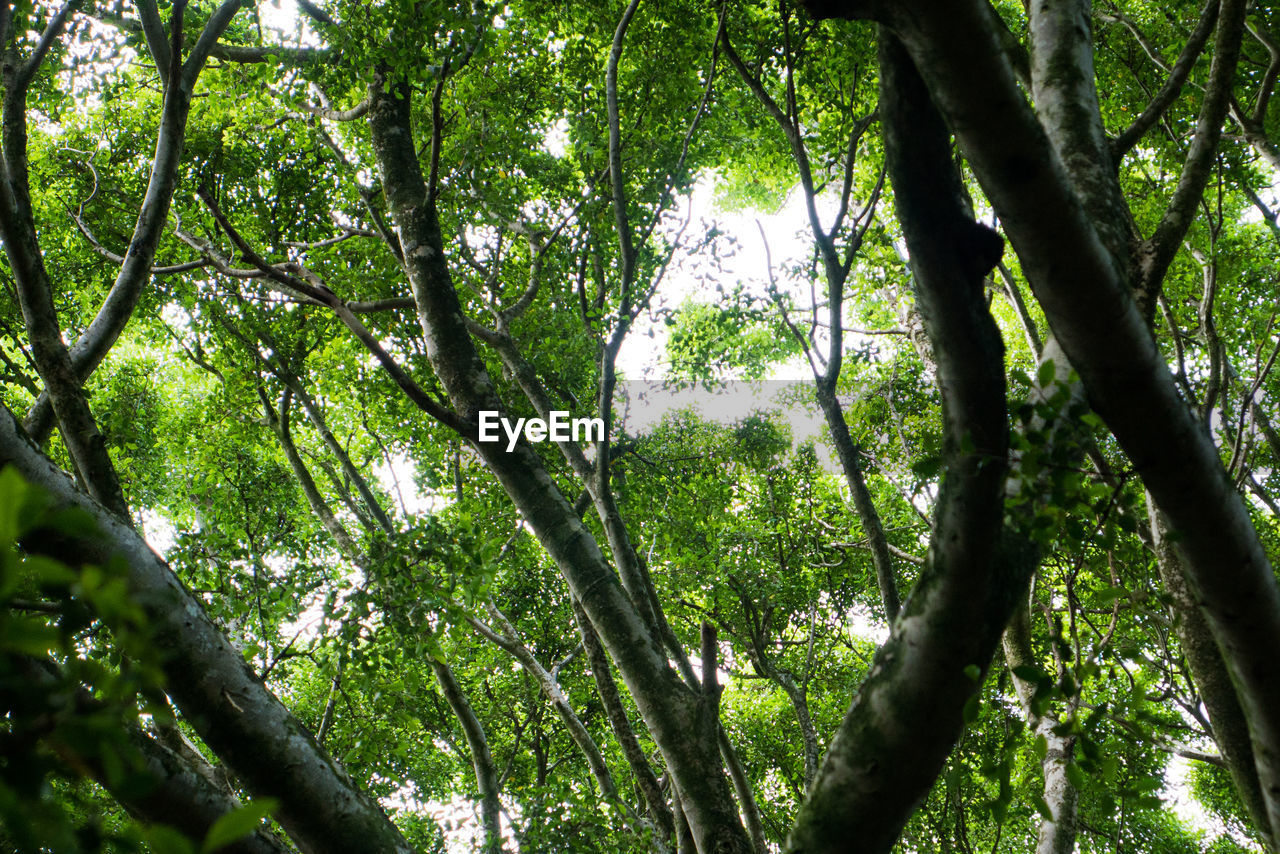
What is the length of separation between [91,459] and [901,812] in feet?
9.87

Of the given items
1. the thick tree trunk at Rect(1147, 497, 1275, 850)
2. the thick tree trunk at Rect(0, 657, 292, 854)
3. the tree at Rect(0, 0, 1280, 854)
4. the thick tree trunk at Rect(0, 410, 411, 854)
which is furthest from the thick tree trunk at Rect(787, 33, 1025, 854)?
the thick tree trunk at Rect(1147, 497, 1275, 850)

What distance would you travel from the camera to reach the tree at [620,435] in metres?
1.59

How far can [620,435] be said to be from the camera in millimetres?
8570

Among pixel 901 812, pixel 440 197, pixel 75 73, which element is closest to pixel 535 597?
pixel 440 197

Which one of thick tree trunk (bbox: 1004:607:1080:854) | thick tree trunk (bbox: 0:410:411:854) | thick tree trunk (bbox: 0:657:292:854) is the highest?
thick tree trunk (bbox: 1004:607:1080:854)

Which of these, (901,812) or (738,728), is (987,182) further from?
(738,728)

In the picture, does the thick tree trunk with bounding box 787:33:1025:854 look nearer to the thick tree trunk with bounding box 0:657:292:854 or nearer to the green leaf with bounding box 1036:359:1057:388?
the green leaf with bounding box 1036:359:1057:388

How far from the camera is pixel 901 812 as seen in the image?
1.74 m

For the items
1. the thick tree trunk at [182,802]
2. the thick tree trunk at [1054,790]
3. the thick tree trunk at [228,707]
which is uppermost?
the thick tree trunk at [1054,790]

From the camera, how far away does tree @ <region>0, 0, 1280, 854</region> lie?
1.59 m

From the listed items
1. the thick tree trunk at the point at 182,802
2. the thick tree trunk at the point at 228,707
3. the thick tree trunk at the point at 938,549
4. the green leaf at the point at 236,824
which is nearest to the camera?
the green leaf at the point at 236,824

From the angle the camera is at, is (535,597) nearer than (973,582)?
No

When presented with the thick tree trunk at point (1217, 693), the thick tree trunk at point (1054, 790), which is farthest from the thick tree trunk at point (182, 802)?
the thick tree trunk at point (1054, 790)

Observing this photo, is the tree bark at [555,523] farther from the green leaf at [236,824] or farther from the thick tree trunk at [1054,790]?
the thick tree trunk at [1054,790]
